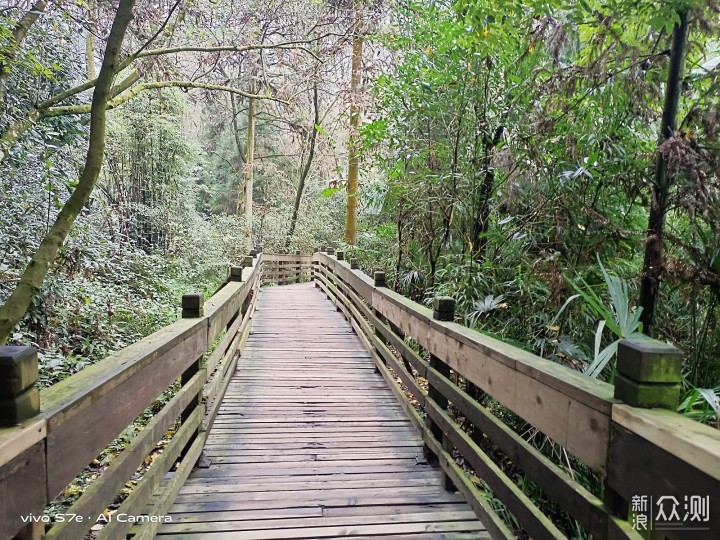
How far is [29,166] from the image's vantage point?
5.11 m

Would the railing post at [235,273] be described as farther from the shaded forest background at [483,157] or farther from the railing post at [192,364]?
the railing post at [192,364]

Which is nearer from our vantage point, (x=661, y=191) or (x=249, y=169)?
(x=661, y=191)

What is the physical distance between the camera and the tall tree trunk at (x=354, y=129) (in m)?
7.46

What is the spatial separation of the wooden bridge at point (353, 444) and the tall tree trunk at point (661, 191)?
1.06 meters

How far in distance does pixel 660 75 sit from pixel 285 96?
6.79 m

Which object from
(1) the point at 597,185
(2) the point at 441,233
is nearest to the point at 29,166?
(2) the point at 441,233

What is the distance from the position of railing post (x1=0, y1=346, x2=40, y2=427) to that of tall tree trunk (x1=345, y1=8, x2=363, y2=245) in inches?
226

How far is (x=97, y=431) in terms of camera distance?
147cm

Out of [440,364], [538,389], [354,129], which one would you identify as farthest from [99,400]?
[354,129]

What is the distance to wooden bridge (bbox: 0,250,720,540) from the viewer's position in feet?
3.71

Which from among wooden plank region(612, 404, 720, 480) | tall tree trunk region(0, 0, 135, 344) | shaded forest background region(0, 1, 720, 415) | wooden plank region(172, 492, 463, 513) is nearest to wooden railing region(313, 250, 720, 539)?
wooden plank region(612, 404, 720, 480)

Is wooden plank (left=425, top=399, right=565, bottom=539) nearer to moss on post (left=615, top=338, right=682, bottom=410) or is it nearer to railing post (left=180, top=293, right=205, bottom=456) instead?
moss on post (left=615, top=338, right=682, bottom=410)

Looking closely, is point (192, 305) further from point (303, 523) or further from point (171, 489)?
point (303, 523)

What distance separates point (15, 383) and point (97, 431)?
18.4 inches
